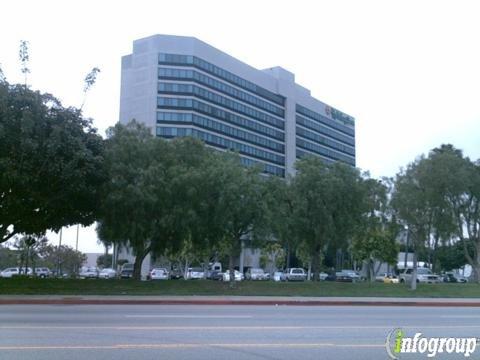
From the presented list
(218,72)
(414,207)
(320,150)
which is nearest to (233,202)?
(414,207)

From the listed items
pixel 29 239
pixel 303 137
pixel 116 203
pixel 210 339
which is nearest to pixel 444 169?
pixel 116 203

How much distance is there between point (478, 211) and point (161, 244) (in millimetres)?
27128

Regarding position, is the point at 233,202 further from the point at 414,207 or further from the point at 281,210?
the point at 414,207

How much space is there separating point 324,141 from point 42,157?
12868cm

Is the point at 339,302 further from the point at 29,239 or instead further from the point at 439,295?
the point at 29,239

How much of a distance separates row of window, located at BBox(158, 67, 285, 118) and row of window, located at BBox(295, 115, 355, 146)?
9.98 meters

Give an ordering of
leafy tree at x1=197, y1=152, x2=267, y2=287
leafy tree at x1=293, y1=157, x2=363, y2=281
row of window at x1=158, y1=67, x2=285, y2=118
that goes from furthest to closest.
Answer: row of window at x1=158, y1=67, x2=285, y2=118
leafy tree at x1=293, y1=157, x2=363, y2=281
leafy tree at x1=197, y1=152, x2=267, y2=287

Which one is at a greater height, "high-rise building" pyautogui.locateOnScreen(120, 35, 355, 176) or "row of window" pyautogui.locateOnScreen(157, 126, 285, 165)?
"high-rise building" pyautogui.locateOnScreen(120, 35, 355, 176)

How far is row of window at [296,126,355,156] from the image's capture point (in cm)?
14662

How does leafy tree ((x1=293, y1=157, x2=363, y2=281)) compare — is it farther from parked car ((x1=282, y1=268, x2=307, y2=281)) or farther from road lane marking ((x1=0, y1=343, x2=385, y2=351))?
road lane marking ((x1=0, y1=343, x2=385, y2=351))

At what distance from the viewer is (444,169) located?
4466 centimetres

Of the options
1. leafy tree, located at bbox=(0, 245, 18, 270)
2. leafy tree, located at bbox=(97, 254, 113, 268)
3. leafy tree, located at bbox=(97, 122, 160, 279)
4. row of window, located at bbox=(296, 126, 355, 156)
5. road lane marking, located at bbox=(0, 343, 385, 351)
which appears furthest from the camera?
row of window, located at bbox=(296, 126, 355, 156)

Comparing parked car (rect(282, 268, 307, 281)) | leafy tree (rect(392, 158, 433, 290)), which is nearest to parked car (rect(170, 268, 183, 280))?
parked car (rect(282, 268, 307, 281))

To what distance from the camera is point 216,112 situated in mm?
118250
